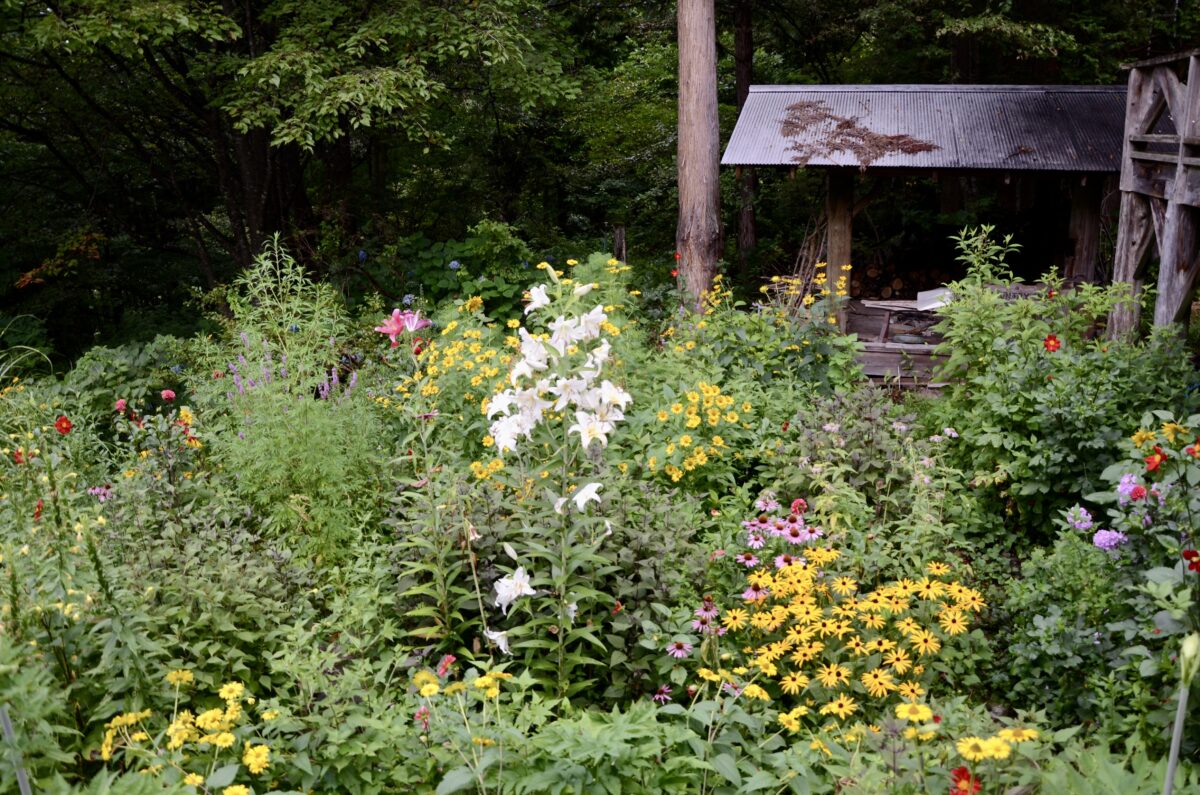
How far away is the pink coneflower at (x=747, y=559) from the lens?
3.68 m

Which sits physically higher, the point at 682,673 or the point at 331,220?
the point at 331,220

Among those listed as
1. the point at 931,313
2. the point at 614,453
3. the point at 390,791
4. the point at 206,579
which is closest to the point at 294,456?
the point at 206,579

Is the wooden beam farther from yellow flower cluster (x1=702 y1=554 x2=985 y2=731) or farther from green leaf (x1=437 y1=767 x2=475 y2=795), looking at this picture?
green leaf (x1=437 y1=767 x2=475 y2=795)

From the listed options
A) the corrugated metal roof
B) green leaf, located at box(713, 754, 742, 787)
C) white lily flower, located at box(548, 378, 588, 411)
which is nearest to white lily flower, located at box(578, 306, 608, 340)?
white lily flower, located at box(548, 378, 588, 411)

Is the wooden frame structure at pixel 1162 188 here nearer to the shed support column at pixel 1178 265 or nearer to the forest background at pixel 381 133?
the shed support column at pixel 1178 265

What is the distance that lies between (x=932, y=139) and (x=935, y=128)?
232 mm

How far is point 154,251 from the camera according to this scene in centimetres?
1127

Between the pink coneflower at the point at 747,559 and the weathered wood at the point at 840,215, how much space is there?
18.6 ft

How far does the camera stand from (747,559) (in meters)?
3.72

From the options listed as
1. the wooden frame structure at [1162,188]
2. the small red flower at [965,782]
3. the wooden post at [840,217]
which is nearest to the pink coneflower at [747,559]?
the small red flower at [965,782]

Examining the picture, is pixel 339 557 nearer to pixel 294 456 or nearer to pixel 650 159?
pixel 294 456

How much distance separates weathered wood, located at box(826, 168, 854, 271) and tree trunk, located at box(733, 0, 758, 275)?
2.09 metres

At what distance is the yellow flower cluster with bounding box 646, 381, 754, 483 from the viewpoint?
184 inches

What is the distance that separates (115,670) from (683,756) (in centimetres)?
177
